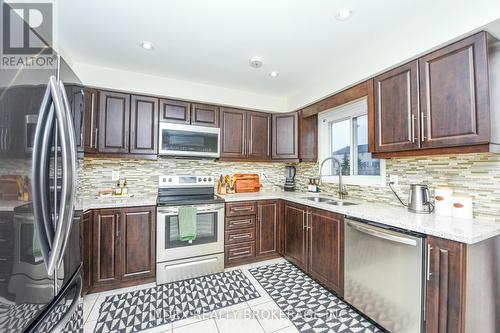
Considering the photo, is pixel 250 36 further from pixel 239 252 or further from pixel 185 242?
pixel 239 252

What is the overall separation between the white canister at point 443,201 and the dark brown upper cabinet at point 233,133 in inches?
83.3

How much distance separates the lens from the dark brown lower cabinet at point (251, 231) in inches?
103

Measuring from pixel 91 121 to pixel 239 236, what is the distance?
2.10 metres

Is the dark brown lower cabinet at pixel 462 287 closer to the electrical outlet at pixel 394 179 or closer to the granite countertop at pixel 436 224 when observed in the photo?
the granite countertop at pixel 436 224

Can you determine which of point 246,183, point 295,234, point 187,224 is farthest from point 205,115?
point 295,234

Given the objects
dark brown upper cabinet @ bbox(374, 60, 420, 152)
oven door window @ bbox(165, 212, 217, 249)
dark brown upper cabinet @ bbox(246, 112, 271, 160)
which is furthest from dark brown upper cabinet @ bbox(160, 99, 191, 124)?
dark brown upper cabinet @ bbox(374, 60, 420, 152)

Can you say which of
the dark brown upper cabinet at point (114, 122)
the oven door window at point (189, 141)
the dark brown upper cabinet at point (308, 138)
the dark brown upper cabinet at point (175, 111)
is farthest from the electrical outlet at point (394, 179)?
the dark brown upper cabinet at point (114, 122)

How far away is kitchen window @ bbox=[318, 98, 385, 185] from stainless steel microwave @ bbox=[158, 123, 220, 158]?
1.56 metres

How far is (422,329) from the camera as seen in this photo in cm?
135

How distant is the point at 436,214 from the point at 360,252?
65 centimetres

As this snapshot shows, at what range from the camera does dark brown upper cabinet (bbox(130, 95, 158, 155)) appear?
8.21 feet

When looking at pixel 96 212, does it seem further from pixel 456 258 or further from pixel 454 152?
pixel 454 152

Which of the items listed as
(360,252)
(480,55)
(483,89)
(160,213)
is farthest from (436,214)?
(160,213)

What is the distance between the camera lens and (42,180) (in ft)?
2.97
